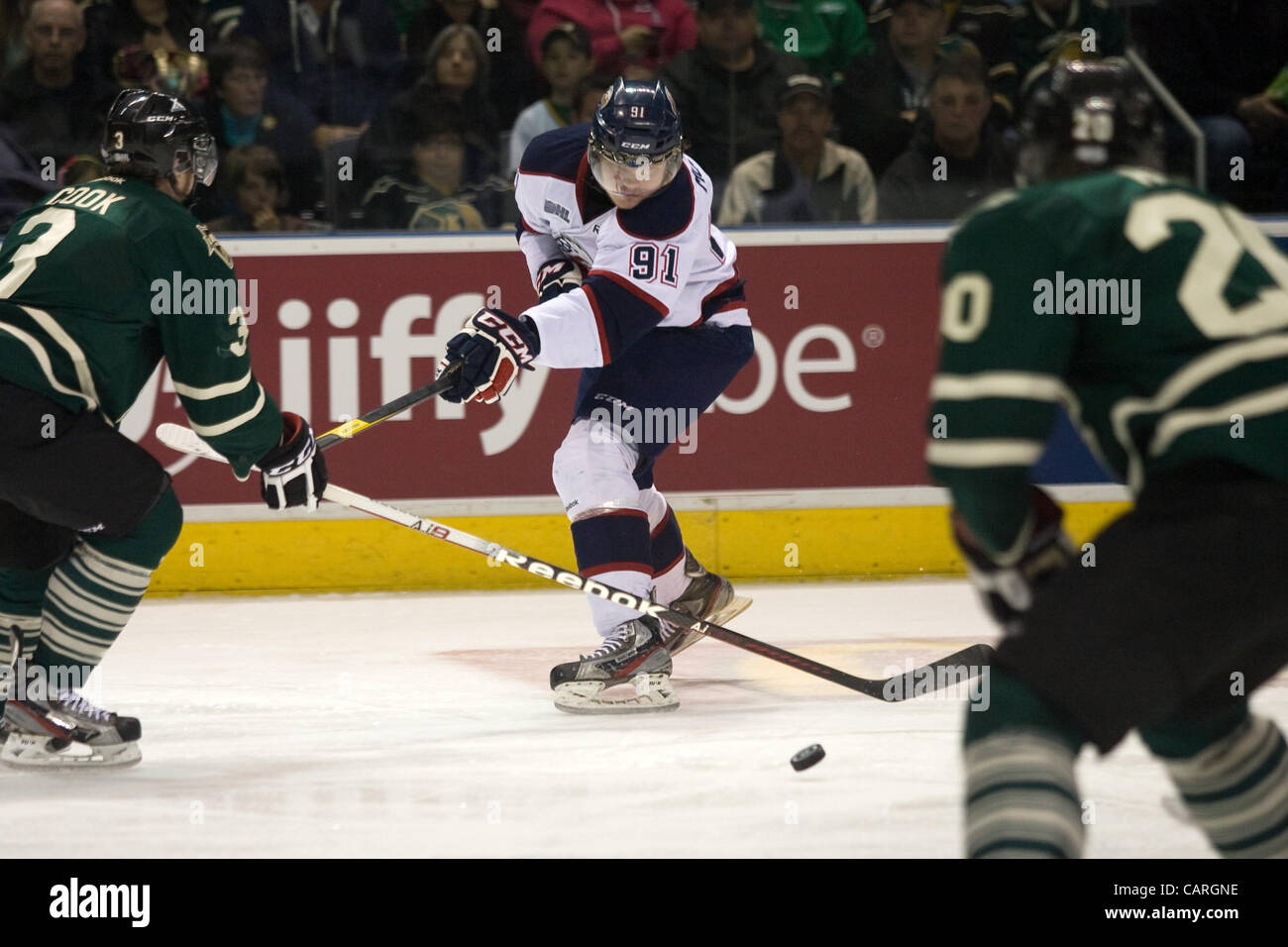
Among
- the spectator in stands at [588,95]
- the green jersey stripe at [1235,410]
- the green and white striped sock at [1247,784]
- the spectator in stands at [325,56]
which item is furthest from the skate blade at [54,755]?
the spectator in stands at [588,95]

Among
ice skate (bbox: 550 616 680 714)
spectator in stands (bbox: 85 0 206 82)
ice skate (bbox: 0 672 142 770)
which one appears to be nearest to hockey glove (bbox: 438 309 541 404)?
ice skate (bbox: 550 616 680 714)

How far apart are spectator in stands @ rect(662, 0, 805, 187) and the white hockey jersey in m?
1.28

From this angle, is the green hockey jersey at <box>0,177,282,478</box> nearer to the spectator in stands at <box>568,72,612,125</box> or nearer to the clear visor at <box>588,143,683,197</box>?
the clear visor at <box>588,143,683,197</box>

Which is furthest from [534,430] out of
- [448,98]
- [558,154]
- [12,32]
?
[12,32]

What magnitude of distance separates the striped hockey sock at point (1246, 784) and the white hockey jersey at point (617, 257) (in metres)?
1.67

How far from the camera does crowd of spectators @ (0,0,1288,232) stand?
4.73 m

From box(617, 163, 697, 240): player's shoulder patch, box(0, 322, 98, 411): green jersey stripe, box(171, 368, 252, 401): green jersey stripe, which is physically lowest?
box(171, 368, 252, 401): green jersey stripe

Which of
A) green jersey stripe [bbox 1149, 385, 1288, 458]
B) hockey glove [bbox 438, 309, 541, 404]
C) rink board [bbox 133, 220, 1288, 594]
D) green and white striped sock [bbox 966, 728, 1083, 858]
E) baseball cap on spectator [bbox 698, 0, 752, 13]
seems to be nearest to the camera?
green and white striped sock [bbox 966, 728, 1083, 858]

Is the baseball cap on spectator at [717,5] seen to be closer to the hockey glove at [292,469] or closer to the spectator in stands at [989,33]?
the spectator in stands at [989,33]

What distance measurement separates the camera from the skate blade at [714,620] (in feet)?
11.9

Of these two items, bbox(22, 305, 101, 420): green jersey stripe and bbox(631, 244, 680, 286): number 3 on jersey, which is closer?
bbox(22, 305, 101, 420): green jersey stripe

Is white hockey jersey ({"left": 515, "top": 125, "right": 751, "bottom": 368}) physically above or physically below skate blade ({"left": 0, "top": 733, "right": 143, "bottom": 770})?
above

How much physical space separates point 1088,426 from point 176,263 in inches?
61.3

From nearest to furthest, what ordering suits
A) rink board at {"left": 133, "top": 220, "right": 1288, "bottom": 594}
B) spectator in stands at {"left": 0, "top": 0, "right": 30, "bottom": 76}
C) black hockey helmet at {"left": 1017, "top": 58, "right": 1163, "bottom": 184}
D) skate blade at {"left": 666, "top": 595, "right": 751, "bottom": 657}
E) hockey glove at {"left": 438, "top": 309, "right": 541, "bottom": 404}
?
black hockey helmet at {"left": 1017, "top": 58, "right": 1163, "bottom": 184}
hockey glove at {"left": 438, "top": 309, "right": 541, "bottom": 404}
skate blade at {"left": 666, "top": 595, "right": 751, "bottom": 657}
rink board at {"left": 133, "top": 220, "right": 1288, "bottom": 594}
spectator in stands at {"left": 0, "top": 0, "right": 30, "bottom": 76}
